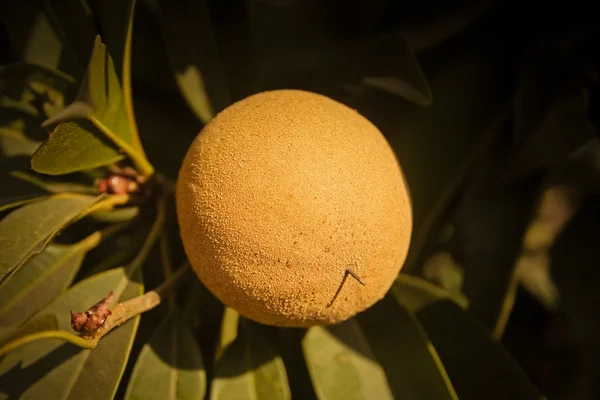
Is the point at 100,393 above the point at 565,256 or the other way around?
the other way around

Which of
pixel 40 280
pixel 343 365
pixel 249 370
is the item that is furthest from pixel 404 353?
pixel 40 280

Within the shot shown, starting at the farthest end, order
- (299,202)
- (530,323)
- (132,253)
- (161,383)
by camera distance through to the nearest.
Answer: (530,323) < (132,253) < (161,383) < (299,202)

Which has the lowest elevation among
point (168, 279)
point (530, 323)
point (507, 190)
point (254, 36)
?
point (530, 323)

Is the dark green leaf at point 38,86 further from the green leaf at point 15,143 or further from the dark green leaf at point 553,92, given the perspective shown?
the dark green leaf at point 553,92

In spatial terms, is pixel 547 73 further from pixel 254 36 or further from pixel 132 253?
pixel 132 253

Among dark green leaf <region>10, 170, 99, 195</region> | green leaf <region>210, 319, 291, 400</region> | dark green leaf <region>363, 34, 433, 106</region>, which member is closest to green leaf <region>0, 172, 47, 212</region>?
dark green leaf <region>10, 170, 99, 195</region>

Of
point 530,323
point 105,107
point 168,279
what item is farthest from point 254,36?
point 530,323

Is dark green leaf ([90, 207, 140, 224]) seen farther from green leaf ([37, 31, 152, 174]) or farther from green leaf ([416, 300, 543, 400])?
green leaf ([416, 300, 543, 400])

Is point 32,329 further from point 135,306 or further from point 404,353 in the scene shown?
point 404,353
